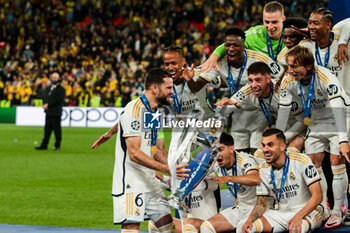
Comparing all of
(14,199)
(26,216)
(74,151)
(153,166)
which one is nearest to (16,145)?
(74,151)

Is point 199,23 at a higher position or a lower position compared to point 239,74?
higher

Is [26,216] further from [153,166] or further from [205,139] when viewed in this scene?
[205,139]

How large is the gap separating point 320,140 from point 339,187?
1.64ft

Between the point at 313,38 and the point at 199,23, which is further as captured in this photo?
the point at 199,23

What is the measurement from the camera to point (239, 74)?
23.0ft

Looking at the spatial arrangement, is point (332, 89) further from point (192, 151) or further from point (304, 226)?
point (192, 151)

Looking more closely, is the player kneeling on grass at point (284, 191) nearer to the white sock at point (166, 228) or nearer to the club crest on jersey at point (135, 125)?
the white sock at point (166, 228)

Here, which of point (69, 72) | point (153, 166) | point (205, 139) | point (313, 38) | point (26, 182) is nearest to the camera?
point (205, 139)

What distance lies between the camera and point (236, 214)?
6.39 metres

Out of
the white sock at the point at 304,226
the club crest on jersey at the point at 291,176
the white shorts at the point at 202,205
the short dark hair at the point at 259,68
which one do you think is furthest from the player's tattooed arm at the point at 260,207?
the short dark hair at the point at 259,68

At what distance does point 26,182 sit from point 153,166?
6.45 meters

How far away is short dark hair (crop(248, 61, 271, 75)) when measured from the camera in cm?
641

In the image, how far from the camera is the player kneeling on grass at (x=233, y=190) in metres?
6.21

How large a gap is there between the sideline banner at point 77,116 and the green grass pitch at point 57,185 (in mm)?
5148
